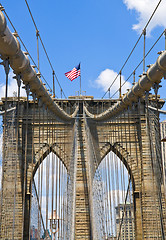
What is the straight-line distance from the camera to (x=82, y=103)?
17.1m

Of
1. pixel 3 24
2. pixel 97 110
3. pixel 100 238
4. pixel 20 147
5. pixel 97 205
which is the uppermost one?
pixel 97 110

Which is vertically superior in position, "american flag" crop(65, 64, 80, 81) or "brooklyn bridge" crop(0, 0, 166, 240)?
"american flag" crop(65, 64, 80, 81)

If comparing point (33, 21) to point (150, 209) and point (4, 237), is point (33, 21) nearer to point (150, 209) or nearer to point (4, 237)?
point (4, 237)

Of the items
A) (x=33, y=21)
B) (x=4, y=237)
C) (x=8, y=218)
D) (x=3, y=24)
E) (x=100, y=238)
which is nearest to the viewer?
(x=3, y=24)

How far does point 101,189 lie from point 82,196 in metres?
1.69

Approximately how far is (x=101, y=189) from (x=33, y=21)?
887 cm

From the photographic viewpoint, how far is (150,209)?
16125mm

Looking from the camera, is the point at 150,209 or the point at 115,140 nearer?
the point at 150,209

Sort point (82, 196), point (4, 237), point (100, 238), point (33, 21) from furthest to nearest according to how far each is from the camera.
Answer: point (82, 196)
point (4, 237)
point (100, 238)
point (33, 21)

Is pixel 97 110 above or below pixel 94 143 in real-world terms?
above

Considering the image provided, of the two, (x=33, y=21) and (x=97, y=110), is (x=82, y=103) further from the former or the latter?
(x=33, y=21)

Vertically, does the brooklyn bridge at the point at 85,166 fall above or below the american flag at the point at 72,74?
below

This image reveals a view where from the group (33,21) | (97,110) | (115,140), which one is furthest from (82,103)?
(33,21)

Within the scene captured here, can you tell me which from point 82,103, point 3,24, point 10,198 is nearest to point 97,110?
point 82,103
